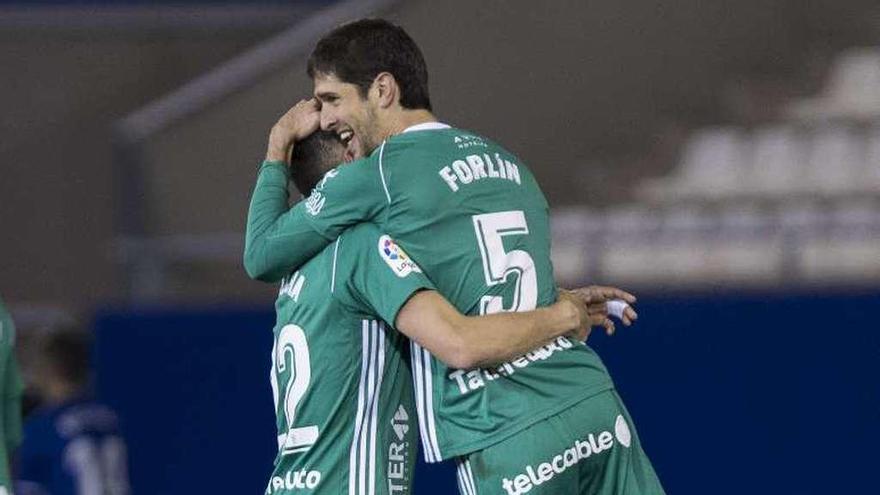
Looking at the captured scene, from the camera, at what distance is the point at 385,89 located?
15.2 ft

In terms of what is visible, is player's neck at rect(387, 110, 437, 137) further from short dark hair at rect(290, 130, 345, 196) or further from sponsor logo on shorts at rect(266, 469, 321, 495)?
sponsor logo on shorts at rect(266, 469, 321, 495)

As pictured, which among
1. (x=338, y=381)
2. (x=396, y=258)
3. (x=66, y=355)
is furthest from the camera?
(x=66, y=355)

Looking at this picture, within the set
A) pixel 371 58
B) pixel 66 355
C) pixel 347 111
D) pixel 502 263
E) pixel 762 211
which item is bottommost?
pixel 66 355

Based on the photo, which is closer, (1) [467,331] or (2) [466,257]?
(1) [467,331]

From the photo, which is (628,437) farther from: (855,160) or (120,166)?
(855,160)

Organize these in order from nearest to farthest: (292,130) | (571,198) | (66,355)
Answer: (292,130) < (66,355) < (571,198)

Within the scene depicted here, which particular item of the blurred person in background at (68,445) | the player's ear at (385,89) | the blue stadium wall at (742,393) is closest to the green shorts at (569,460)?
the player's ear at (385,89)

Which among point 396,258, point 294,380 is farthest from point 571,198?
point 396,258

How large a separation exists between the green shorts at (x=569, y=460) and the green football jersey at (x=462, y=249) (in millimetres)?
30

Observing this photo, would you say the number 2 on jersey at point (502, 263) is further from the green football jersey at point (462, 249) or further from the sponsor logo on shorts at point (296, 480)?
the sponsor logo on shorts at point (296, 480)

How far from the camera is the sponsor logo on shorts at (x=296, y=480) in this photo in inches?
181

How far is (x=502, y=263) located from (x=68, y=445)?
4.05m

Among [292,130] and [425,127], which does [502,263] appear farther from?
[292,130]

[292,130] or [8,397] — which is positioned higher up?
[292,130]
